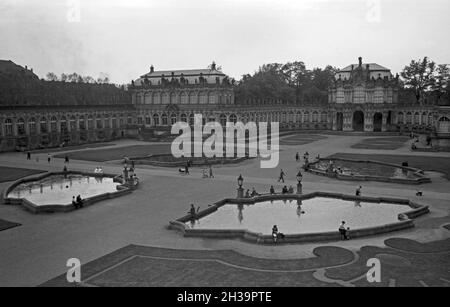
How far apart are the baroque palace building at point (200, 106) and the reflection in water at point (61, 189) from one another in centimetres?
3734

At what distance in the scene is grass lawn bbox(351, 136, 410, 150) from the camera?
75.0m

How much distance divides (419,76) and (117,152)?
7925 centimetres

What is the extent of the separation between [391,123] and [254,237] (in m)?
84.8

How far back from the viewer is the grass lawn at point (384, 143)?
75000 millimetres

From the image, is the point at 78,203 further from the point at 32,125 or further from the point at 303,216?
the point at 32,125

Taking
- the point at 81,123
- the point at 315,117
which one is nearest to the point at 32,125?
the point at 81,123

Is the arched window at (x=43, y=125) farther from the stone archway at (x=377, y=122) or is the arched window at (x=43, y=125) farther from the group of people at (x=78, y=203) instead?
the stone archway at (x=377, y=122)

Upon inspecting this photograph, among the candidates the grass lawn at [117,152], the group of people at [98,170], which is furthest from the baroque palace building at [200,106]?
the group of people at [98,170]

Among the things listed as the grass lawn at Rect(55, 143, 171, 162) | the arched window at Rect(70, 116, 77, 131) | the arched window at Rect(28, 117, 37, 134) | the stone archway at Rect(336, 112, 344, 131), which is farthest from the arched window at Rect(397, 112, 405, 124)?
the arched window at Rect(28, 117, 37, 134)

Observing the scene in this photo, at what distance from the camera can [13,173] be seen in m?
50.8

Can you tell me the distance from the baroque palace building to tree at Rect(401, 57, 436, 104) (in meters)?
10.9

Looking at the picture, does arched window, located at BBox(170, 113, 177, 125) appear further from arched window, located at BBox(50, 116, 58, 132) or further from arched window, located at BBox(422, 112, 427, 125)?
arched window, located at BBox(422, 112, 427, 125)

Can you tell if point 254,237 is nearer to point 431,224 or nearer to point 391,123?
point 431,224
